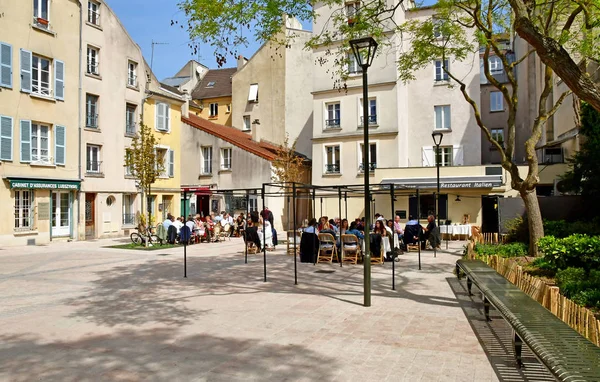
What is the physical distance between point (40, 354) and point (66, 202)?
19.4 meters

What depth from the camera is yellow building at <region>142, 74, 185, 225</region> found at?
27922 millimetres

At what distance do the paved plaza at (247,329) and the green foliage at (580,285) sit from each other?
4.45 feet

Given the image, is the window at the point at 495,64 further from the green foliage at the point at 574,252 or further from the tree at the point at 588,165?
the green foliage at the point at 574,252

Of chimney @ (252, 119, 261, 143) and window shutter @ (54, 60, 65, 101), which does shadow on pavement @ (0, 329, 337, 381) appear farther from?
chimney @ (252, 119, 261, 143)

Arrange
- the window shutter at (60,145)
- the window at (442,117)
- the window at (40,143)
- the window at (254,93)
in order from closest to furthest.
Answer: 1. the window at (40,143)
2. the window shutter at (60,145)
3. the window at (442,117)
4. the window at (254,93)

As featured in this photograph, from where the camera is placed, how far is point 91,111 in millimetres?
24625

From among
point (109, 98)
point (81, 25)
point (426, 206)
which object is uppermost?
point (81, 25)

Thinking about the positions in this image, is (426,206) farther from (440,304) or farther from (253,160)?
(440,304)

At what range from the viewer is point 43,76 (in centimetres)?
2212

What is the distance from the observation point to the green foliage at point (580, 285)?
23.0 feet

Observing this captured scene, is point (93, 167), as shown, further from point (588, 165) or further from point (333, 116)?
point (588, 165)

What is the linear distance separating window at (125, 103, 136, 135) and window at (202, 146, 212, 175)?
602cm

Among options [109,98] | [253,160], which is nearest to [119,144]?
[109,98]

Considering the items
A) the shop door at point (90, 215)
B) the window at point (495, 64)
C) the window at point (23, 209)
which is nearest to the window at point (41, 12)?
the window at point (23, 209)
